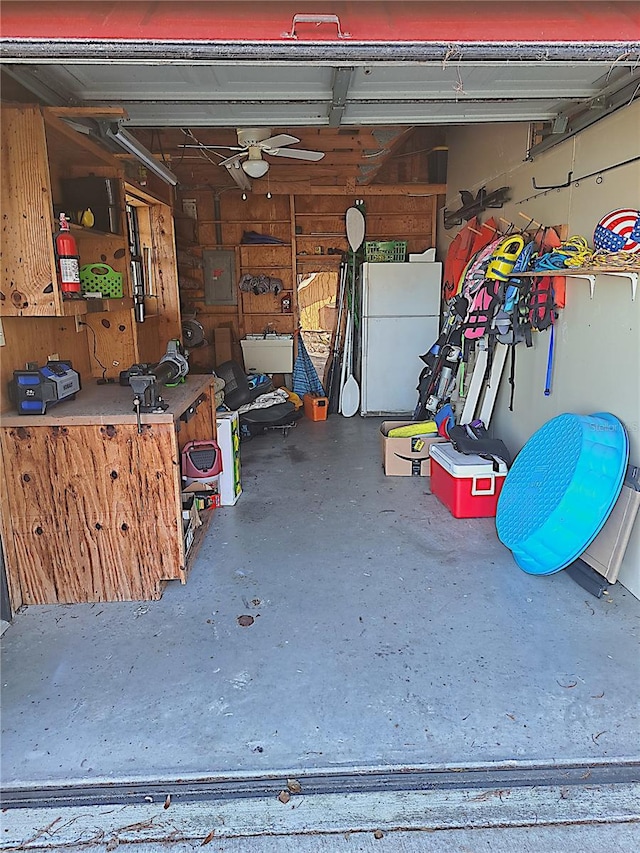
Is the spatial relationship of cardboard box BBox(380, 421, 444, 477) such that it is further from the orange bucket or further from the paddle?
the paddle

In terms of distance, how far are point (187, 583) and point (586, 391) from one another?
93.6 inches

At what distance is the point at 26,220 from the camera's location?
2.35 m

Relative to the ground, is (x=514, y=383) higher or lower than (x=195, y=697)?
higher

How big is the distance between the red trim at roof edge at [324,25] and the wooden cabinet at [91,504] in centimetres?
146

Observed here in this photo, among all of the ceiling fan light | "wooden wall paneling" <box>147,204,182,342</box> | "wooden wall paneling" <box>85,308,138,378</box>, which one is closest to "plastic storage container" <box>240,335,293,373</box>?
"wooden wall paneling" <box>147,204,182,342</box>

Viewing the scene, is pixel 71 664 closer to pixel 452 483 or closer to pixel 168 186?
pixel 452 483

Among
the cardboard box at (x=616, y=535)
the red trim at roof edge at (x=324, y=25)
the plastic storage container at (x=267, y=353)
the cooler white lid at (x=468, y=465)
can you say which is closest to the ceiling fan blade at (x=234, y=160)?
the plastic storage container at (x=267, y=353)

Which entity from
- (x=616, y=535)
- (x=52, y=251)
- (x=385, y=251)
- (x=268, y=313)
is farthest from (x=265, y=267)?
(x=616, y=535)

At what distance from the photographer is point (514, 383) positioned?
4062 millimetres

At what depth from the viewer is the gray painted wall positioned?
8.72 feet

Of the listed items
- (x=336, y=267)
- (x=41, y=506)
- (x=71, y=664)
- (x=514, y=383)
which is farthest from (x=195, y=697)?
(x=336, y=267)

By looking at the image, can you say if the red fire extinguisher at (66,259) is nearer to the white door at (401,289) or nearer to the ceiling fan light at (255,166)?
the ceiling fan light at (255,166)

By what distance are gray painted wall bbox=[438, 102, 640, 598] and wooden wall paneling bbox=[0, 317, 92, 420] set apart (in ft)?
9.52

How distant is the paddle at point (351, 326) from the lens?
6.26 m
